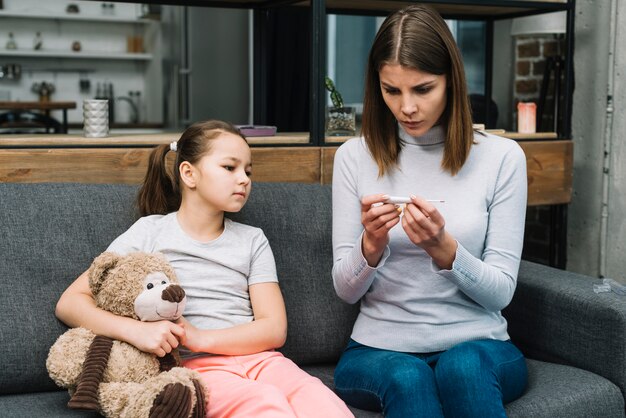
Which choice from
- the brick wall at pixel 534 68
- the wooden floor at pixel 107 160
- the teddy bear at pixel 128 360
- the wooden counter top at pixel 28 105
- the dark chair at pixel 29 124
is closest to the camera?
the teddy bear at pixel 128 360

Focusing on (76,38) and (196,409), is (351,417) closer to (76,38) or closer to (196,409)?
(196,409)

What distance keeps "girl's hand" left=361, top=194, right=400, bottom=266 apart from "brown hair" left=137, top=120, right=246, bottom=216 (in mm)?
386

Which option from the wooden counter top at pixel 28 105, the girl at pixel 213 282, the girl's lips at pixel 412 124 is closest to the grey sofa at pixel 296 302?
the girl at pixel 213 282

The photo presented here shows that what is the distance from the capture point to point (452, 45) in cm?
170

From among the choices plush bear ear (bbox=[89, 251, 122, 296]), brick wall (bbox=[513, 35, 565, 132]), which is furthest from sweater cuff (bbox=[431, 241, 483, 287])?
brick wall (bbox=[513, 35, 565, 132])

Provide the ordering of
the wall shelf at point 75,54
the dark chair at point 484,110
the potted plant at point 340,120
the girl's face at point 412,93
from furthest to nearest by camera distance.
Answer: the wall shelf at point 75,54 < the dark chair at point 484,110 < the potted plant at point 340,120 < the girl's face at point 412,93

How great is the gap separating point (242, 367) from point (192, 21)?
16.0ft

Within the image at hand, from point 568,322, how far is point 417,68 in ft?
2.36

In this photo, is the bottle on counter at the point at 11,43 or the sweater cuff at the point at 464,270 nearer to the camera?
the sweater cuff at the point at 464,270

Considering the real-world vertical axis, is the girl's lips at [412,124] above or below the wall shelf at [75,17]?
below

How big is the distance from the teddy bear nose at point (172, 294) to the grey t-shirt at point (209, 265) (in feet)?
0.57

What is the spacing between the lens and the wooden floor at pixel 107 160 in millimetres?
2170

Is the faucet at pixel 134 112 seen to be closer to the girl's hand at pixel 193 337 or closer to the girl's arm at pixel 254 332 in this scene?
the girl's arm at pixel 254 332

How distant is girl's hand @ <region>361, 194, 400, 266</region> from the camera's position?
1.58 meters
